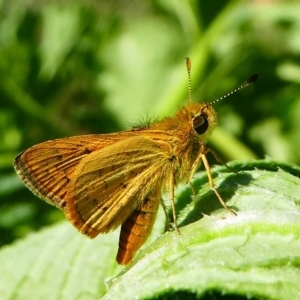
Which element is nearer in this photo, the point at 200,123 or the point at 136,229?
the point at 136,229

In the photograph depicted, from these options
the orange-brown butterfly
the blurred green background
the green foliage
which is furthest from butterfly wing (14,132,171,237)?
the blurred green background

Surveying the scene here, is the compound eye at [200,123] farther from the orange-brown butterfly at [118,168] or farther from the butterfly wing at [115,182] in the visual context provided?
the butterfly wing at [115,182]

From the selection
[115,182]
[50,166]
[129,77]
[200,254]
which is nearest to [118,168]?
[115,182]

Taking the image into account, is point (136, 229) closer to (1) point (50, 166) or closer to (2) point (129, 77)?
(1) point (50, 166)

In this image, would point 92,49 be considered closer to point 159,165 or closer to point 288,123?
point 288,123

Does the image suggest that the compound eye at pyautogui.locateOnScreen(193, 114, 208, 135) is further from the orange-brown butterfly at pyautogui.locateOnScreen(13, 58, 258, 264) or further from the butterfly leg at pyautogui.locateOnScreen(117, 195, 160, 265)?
the butterfly leg at pyautogui.locateOnScreen(117, 195, 160, 265)

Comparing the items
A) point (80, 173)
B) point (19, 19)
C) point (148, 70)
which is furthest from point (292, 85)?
point (80, 173)
